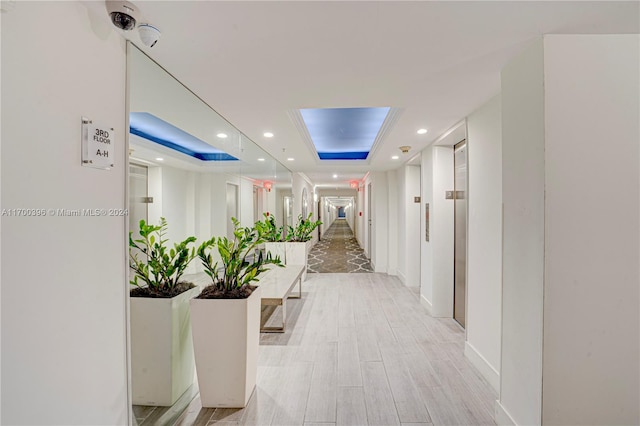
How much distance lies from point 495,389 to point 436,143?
9.20ft

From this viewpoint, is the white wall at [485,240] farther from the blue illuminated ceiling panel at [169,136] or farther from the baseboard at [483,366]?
the blue illuminated ceiling panel at [169,136]

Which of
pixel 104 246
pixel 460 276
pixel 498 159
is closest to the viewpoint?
pixel 104 246

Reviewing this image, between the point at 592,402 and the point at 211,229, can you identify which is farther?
the point at 211,229

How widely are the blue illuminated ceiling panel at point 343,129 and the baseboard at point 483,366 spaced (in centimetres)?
277

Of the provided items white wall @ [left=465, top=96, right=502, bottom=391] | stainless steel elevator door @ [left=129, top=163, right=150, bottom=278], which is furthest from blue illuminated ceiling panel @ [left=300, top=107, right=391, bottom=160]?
stainless steel elevator door @ [left=129, top=163, right=150, bottom=278]

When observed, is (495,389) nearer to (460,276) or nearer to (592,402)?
(592,402)

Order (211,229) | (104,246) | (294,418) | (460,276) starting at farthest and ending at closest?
(460,276) < (211,229) < (294,418) < (104,246)

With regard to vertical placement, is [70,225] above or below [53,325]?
above

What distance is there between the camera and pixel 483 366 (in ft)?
8.28

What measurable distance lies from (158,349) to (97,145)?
1376 mm

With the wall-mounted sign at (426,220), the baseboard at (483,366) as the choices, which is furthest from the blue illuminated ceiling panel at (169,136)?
the baseboard at (483,366)

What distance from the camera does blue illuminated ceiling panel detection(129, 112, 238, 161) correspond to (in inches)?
66.9

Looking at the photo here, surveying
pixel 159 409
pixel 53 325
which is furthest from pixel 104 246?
pixel 159 409

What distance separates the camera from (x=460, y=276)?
12.1ft
